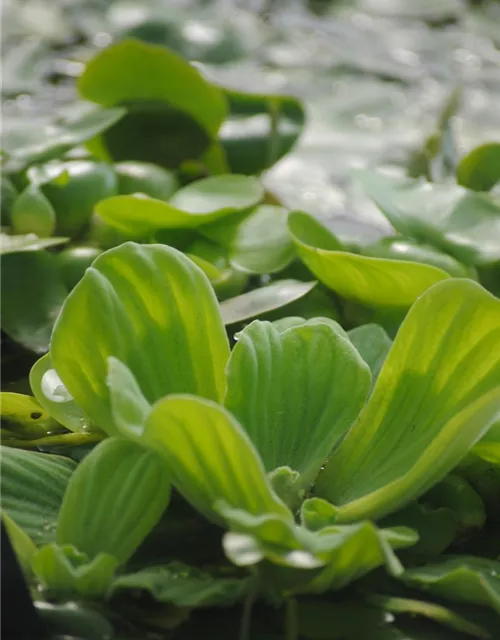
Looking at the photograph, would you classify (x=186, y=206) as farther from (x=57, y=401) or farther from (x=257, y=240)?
(x=57, y=401)

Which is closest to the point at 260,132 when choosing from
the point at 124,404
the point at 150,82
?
the point at 150,82

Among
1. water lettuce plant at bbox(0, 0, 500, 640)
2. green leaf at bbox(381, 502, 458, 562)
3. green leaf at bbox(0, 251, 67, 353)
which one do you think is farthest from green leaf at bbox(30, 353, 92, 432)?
green leaf at bbox(381, 502, 458, 562)

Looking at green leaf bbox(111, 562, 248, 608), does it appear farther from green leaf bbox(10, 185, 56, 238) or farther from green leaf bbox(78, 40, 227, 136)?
green leaf bbox(78, 40, 227, 136)

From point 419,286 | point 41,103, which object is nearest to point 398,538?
point 419,286

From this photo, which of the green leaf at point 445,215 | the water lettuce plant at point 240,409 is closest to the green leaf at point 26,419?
the water lettuce plant at point 240,409

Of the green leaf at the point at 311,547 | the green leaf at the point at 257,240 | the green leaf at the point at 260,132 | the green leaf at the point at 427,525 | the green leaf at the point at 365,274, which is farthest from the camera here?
the green leaf at the point at 260,132

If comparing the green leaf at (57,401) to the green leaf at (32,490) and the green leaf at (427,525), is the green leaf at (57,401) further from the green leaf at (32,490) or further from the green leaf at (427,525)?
the green leaf at (427,525)
